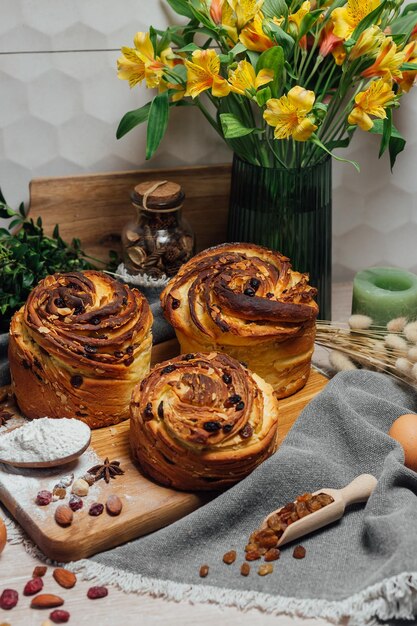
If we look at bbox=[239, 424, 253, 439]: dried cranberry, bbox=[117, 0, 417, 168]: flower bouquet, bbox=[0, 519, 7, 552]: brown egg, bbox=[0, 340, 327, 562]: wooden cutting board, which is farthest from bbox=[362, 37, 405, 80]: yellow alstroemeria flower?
bbox=[0, 519, 7, 552]: brown egg

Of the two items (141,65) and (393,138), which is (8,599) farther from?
(393,138)

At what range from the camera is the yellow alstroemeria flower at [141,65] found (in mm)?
1877

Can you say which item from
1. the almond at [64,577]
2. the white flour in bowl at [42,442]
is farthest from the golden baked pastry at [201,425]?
the almond at [64,577]

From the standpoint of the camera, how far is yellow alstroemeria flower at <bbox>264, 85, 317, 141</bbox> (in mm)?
1710

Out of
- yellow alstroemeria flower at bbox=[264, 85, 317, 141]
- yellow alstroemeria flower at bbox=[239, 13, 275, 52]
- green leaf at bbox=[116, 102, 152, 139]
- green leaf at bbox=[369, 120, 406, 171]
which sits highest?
yellow alstroemeria flower at bbox=[239, 13, 275, 52]

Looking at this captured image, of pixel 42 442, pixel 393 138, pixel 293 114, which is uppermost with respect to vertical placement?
pixel 293 114

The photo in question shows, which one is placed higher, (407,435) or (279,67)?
(279,67)

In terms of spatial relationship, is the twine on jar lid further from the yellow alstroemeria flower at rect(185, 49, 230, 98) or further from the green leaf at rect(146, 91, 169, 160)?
the yellow alstroemeria flower at rect(185, 49, 230, 98)

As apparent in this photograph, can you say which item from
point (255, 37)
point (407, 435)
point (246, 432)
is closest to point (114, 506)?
point (246, 432)

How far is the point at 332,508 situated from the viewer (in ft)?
4.86

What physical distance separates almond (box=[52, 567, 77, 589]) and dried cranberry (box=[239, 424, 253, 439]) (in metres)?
0.35

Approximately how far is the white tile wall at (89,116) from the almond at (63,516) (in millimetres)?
903

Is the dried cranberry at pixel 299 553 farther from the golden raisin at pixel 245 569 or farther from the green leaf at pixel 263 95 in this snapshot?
the green leaf at pixel 263 95

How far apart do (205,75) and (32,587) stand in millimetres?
1026
